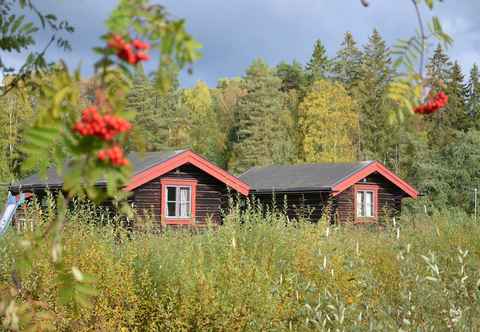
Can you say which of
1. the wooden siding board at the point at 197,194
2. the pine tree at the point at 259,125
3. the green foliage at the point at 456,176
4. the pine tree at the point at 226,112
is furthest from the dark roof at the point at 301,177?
the pine tree at the point at 226,112

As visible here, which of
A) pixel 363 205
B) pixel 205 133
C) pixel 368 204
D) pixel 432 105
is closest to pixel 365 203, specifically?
pixel 363 205

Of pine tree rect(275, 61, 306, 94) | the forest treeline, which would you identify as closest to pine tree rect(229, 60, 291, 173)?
the forest treeline

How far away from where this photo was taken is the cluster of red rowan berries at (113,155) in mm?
1283

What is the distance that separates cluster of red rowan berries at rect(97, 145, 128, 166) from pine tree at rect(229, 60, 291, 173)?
1623 inches

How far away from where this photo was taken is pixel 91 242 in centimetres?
734

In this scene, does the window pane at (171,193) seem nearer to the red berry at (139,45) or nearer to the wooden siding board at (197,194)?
the wooden siding board at (197,194)

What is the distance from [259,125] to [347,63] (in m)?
11.4

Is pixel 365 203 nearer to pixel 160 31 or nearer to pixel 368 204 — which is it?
pixel 368 204

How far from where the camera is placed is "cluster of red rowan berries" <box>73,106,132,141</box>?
1.28 m

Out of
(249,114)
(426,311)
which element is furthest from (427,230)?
(249,114)

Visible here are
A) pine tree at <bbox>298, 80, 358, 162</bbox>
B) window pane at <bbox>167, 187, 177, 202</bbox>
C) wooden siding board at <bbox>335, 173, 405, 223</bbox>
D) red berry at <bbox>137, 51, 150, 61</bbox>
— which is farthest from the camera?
pine tree at <bbox>298, 80, 358, 162</bbox>

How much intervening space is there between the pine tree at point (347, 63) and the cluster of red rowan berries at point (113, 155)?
51.3 meters

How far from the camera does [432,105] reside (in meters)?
2.11

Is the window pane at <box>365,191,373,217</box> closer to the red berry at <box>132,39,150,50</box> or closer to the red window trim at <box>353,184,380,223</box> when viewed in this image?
the red window trim at <box>353,184,380,223</box>
